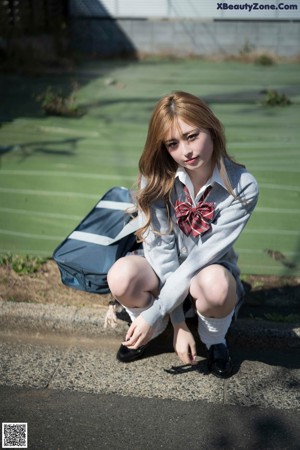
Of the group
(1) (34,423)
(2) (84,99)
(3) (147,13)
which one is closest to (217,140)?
(1) (34,423)

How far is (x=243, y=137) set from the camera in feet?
23.0

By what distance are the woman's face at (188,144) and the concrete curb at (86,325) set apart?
92 centimetres

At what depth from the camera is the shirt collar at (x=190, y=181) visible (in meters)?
2.92

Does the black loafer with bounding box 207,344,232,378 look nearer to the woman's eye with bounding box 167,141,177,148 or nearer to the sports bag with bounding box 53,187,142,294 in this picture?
the sports bag with bounding box 53,187,142,294

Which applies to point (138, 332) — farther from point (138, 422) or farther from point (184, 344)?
point (138, 422)

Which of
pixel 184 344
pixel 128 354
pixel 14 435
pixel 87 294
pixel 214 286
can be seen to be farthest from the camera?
pixel 87 294

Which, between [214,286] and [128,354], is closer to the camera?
[214,286]

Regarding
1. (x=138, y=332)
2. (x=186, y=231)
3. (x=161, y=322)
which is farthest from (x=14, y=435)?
(x=186, y=231)

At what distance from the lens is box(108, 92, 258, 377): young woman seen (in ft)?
9.28

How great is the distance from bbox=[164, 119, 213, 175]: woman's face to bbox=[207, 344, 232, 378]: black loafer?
84 cm

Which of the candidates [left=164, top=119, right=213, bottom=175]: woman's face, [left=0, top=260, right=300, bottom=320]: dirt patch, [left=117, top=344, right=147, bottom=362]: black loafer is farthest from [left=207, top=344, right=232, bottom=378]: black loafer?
[left=164, top=119, right=213, bottom=175]: woman's face

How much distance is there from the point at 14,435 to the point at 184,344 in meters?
0.81

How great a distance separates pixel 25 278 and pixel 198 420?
155 cm

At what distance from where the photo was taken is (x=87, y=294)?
12.1 feet
